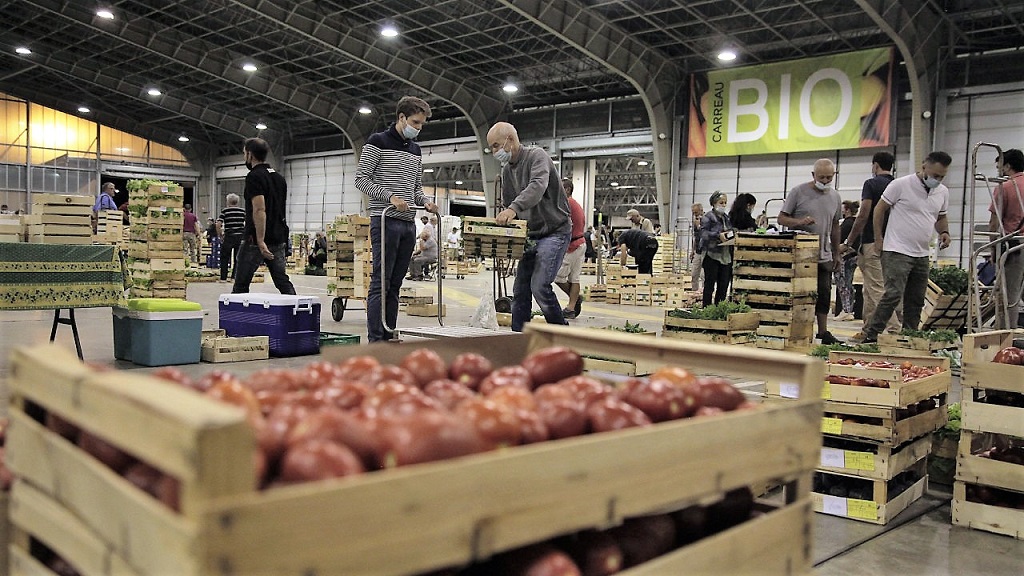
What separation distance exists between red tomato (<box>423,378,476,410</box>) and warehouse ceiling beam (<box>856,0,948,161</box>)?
1821 cm

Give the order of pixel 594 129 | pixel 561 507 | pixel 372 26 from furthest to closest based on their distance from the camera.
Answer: pixel 594 129 → pixel 372 26 → pixel 561 507

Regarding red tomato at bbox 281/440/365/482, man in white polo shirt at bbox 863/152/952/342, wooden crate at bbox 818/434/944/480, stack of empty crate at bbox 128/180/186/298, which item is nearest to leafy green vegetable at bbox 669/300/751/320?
man in white polo shirt at bbox 863/152/952/342

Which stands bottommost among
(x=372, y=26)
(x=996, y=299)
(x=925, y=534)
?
(x=925, y=534)

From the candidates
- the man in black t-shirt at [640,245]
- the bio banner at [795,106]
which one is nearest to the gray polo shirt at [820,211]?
the man in black t-shirt at [640,245]

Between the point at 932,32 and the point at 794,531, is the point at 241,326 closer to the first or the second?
the point at 794,531

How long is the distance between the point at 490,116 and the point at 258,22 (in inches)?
315

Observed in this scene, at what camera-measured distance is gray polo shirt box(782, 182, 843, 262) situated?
8.10 metres

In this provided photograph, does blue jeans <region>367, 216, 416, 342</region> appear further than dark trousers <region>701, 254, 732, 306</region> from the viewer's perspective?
No

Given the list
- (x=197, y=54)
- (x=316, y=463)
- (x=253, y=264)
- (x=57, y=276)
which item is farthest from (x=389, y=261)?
(x=197, y=54)

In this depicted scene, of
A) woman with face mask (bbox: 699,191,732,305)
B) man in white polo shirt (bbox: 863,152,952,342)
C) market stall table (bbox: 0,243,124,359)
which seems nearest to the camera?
market stall table (bbox: 0,243,124,359)

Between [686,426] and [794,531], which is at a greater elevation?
[686,426]

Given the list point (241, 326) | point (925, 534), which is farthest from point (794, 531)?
point (241, 326)

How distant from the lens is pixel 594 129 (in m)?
26.5

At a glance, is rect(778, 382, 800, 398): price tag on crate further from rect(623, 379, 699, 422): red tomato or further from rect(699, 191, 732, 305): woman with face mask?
rect(699, 191, 732, 305): woman with face mask
